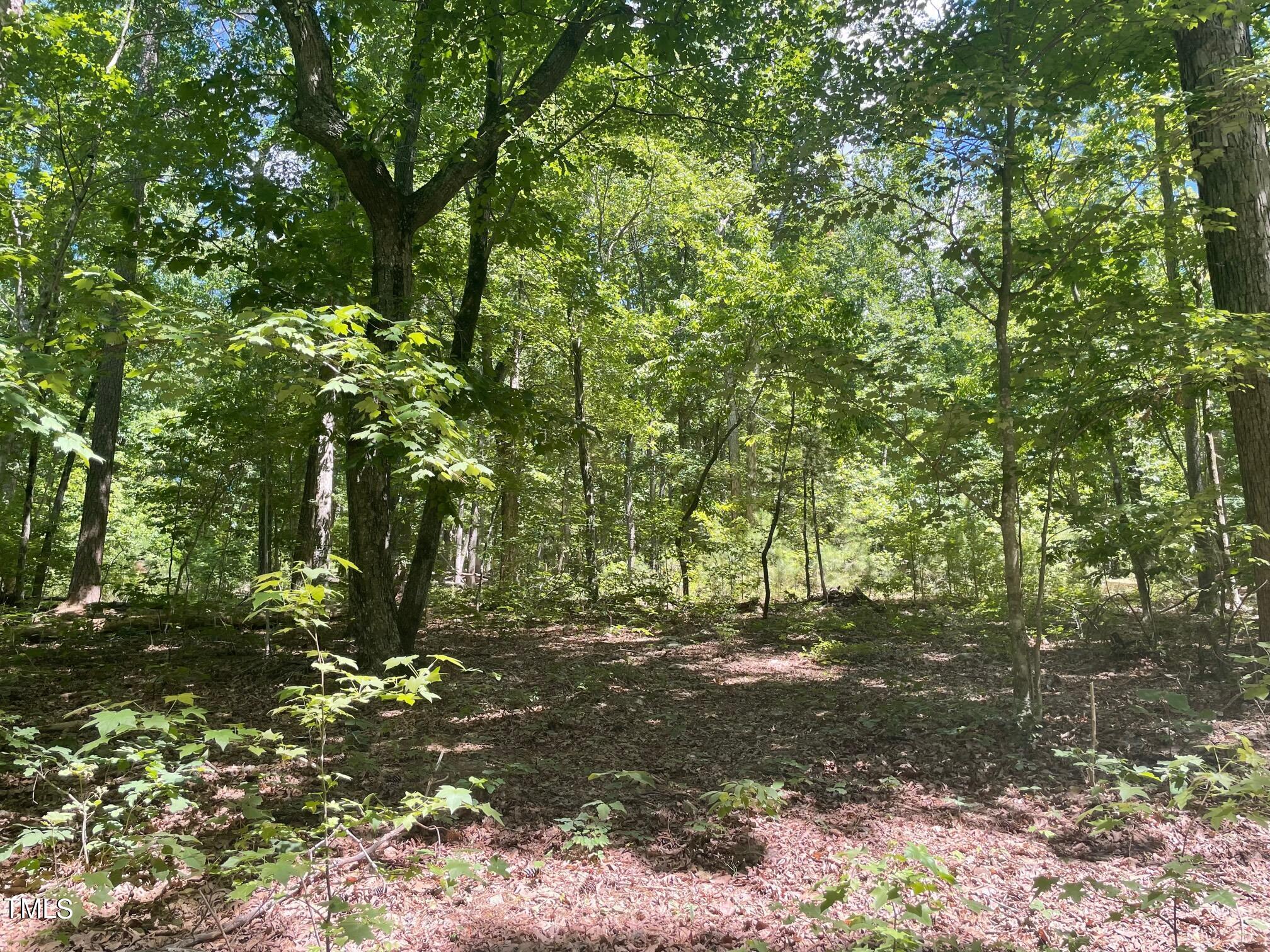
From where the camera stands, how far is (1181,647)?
6723 millimetres

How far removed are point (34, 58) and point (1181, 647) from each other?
13.0 metres

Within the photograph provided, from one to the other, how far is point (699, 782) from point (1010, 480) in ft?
10.2

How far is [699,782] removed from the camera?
4289 millimetres

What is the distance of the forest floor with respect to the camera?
8.96ft

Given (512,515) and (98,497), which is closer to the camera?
(98,497)

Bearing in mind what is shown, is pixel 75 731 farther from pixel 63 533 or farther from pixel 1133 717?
pixel 63 533

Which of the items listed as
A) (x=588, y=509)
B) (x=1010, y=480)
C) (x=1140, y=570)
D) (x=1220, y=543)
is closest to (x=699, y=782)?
(x=1010, y=480)

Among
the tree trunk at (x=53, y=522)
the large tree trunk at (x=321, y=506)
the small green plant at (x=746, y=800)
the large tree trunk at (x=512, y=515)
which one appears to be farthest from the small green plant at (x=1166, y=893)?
the tree trunk at (x=53, y=522)

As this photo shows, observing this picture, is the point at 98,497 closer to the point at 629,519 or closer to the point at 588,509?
the point at 588,509

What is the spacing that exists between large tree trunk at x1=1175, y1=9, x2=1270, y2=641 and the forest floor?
1673 millimetres

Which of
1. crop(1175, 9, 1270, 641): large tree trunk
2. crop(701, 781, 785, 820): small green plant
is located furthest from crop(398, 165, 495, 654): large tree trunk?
crop(1175, 9, 1270, 641): large tree trunk

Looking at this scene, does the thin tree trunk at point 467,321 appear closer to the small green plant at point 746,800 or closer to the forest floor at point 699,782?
the forest floor at point 699,782

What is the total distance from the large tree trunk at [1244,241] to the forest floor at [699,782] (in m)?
1.67

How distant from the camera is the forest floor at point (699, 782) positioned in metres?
2.73
